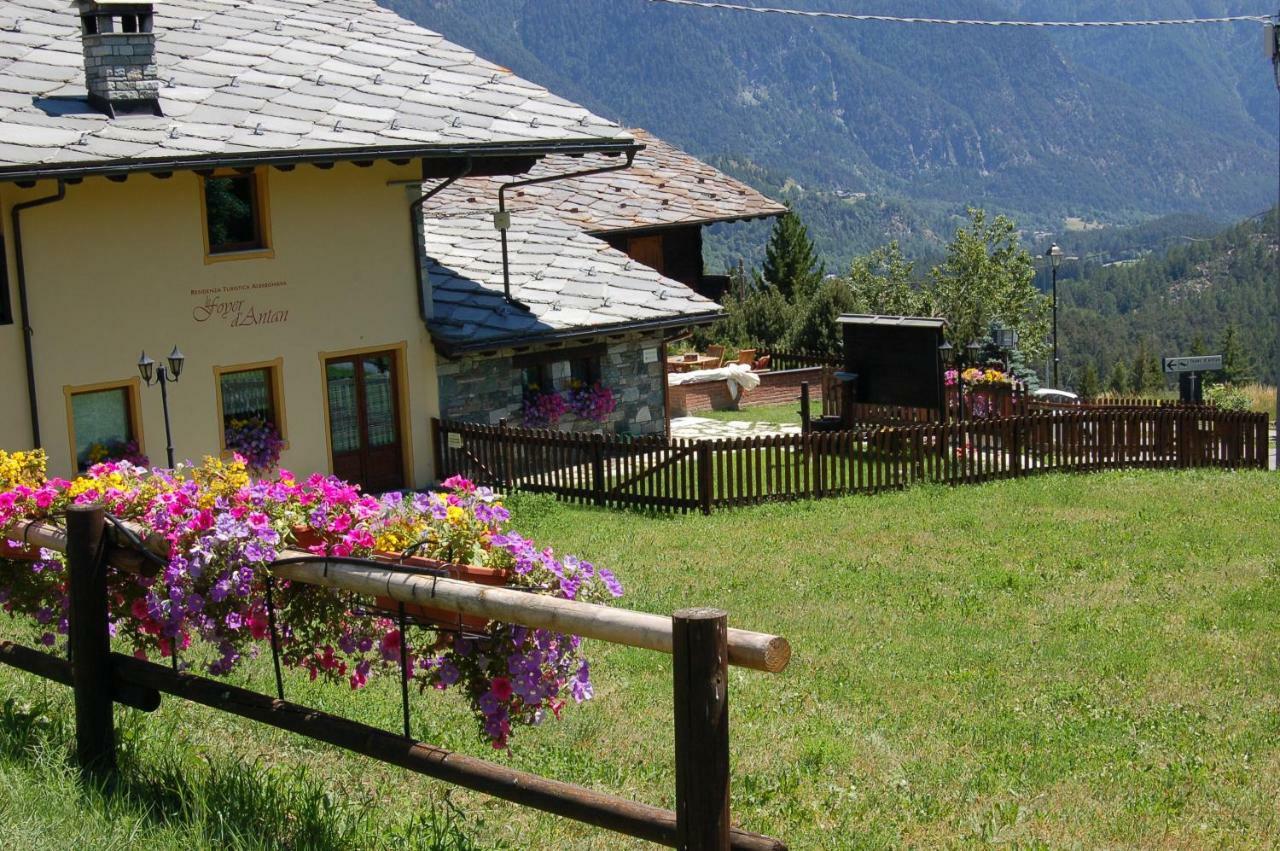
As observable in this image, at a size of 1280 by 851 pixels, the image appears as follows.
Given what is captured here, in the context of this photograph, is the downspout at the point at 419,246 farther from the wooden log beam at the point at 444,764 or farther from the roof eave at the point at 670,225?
the wooden log beam at the point at 444,764

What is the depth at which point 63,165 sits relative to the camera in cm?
1473

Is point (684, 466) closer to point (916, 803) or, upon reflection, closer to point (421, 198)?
point (421, 198)

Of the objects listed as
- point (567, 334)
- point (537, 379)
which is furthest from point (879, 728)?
point (537, 379)

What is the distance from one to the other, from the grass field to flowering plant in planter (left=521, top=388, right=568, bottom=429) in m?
6.66

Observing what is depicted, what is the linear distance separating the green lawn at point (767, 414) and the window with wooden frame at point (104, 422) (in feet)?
44.8

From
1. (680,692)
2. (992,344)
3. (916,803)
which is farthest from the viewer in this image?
(992,344)

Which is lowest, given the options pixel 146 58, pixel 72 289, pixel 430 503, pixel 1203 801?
pixel 1203 801

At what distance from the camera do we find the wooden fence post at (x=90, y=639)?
5.48 m

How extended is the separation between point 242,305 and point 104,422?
2242mm

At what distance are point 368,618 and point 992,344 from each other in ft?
89.9

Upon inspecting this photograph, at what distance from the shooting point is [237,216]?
17.9 m

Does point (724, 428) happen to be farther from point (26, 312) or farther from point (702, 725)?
point (702, 725)

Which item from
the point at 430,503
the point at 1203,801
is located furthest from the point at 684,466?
the point at 430,503

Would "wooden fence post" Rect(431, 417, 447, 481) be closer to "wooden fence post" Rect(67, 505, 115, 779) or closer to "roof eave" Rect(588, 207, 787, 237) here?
"roof eave" Rect(588, 207, 787, 237)
